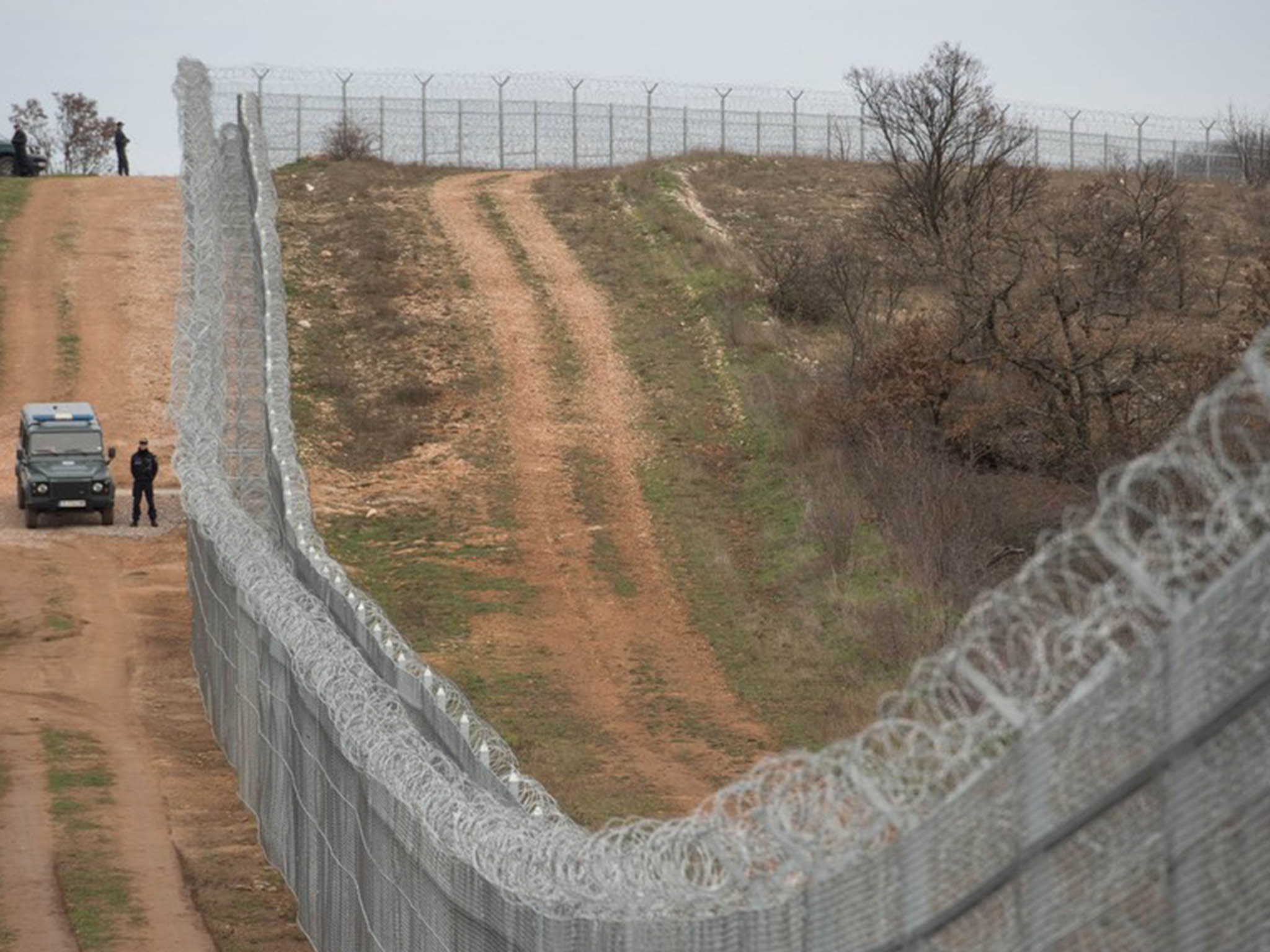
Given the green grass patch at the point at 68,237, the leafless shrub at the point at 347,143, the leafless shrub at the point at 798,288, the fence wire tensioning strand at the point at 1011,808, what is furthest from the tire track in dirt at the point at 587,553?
the fence wire tensioning strand at the point at 1011,808

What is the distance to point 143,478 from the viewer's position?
34.3 metres

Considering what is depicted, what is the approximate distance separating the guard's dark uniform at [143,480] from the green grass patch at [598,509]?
6.26 meters

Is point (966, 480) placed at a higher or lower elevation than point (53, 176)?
lower

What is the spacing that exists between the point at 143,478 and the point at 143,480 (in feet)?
0.12

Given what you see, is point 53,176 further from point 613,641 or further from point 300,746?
point 300,746

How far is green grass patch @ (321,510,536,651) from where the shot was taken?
26.2 metres

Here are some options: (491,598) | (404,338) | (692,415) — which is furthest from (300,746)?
(404,338)

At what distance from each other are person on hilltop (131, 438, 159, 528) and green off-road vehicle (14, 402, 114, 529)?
56 centimetres

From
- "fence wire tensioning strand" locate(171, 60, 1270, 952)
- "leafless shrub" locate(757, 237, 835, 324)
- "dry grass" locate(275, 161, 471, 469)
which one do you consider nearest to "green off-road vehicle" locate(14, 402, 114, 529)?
"dry grass" locate(275, 161, 471, 469)

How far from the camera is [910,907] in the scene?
4.77 metres

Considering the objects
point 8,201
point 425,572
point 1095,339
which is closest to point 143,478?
point 425,572

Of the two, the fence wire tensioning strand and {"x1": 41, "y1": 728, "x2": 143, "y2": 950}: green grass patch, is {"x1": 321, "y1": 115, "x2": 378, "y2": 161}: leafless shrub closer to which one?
{"x1": 41, "y1": 728, "x2": 143, "y2": 950}: green grass patch

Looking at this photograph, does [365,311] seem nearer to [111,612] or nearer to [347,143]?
[111,612]

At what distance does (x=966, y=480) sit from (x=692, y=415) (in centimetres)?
825
